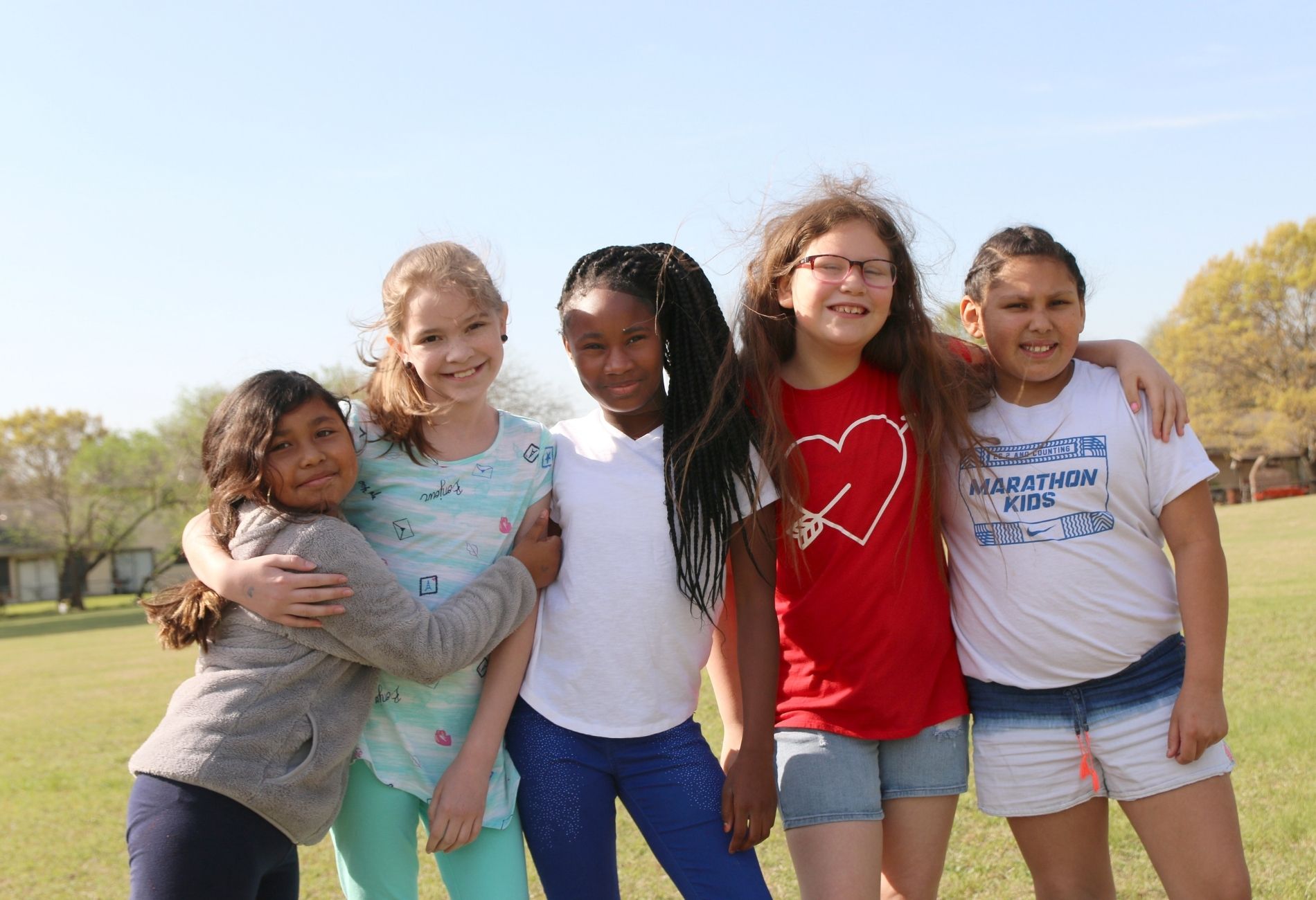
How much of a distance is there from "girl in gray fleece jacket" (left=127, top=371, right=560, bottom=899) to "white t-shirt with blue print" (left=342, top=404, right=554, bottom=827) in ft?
0.34

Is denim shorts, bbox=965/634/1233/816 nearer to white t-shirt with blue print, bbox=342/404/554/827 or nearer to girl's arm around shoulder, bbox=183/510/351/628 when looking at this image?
white t-shirt with blue print, bbox=342/404/554/827

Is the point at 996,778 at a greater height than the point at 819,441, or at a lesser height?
lesser

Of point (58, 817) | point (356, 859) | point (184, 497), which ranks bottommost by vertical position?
point (184, 497)

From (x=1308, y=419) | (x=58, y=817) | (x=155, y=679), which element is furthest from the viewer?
(x=1308, y=419)

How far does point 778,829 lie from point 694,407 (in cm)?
297

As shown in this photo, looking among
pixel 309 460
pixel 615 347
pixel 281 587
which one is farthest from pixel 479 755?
pixel 615 347

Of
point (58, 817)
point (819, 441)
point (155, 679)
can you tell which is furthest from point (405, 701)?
point (155, 679)

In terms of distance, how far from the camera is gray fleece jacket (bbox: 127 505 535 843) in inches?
91.1

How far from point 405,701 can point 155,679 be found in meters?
13.1

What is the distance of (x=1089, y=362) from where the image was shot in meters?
3.00

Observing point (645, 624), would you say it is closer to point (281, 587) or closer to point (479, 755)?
point (479, 755)

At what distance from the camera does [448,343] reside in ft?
8.93

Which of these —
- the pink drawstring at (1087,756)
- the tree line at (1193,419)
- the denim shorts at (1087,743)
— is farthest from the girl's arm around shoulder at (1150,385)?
the tree line at (1193,419)

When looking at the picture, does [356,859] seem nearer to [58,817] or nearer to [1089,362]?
[1089,362]
